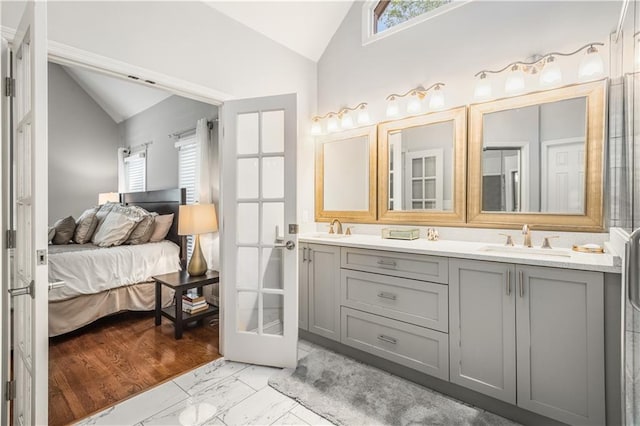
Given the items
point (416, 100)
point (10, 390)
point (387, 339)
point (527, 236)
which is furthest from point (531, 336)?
point (10, 390)

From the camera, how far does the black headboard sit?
387 cm

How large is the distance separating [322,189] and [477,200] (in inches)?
59.2

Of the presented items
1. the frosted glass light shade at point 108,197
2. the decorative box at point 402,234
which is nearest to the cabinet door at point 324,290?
the decorative box at point 402,234

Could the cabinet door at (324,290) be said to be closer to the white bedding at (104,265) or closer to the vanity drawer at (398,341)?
the vanity drawer at (398,341)

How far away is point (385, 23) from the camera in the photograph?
2.91 metres

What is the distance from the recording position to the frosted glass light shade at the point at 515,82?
215cm

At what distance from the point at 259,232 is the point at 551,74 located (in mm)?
2281

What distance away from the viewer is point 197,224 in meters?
3.16

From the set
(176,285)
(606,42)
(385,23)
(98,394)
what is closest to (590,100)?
(606,42)

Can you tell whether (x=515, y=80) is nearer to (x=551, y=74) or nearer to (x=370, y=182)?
(x=551, y=74)

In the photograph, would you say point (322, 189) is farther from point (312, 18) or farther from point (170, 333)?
point (170, 333)

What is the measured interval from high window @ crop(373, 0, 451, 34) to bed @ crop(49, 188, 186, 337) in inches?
128

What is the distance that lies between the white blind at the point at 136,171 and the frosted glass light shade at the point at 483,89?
187 inches

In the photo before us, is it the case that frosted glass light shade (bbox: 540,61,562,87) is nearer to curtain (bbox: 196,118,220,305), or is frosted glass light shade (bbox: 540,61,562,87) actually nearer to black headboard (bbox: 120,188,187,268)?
curtain (bbox: 196,118,220,305)
